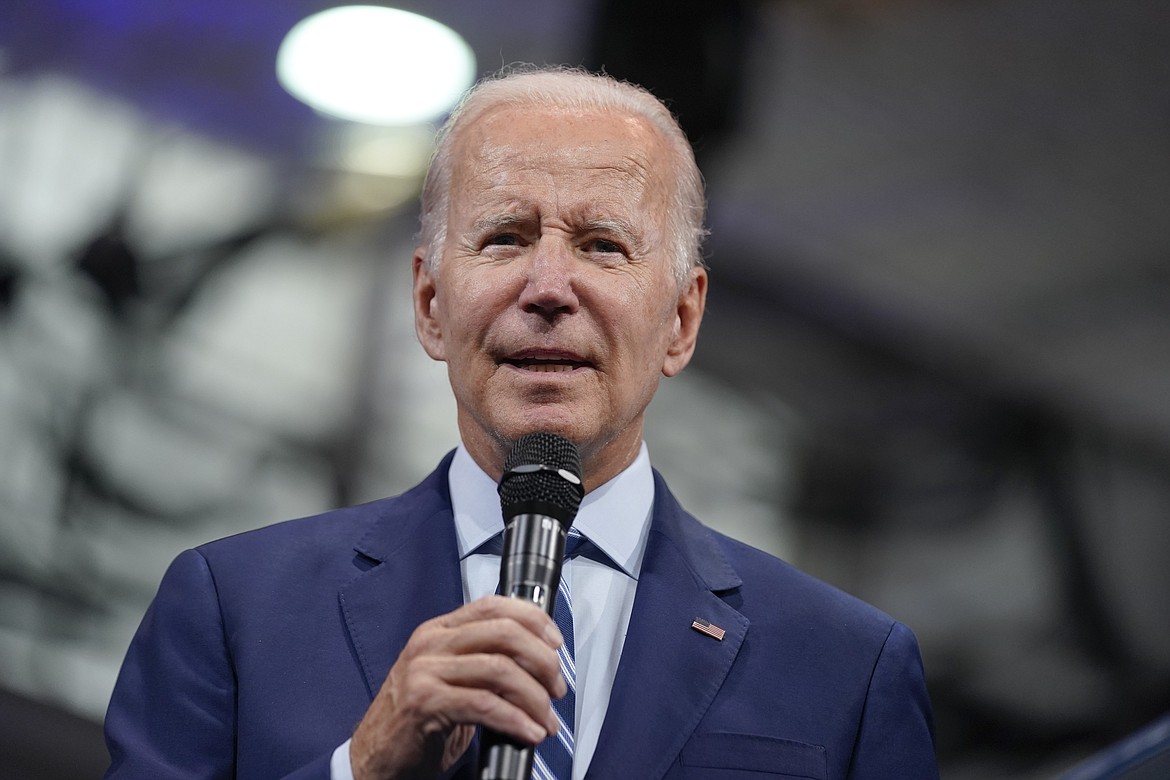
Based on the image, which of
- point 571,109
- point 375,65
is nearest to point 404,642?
point 571,109

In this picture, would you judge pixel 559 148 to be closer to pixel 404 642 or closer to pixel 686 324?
pixel 686 324

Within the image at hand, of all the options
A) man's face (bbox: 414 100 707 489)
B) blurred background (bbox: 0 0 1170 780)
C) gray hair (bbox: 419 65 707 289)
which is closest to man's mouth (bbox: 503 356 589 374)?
man's face (bbox: 414 100 707 489)

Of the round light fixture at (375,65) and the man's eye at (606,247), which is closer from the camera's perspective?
the man's eye at (606,247)

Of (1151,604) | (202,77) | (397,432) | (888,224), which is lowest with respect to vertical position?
(1151,604)

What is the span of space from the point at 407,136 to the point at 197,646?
2.48m

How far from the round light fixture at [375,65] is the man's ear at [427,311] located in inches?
74.3

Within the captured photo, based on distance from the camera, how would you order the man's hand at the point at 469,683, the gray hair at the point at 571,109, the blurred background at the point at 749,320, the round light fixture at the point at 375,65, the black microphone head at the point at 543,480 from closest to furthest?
the man's hand at the point at 469,683
the black microphone head at the point at 543,480
the gray hair at the point at 571,109
the blurred background at the point at 749,320
the round light fixture at the point at 375,65

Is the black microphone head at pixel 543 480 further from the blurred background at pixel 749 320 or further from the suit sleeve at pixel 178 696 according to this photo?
the blurred background at pixel 749 320

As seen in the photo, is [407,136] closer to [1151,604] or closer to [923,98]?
[923,98]

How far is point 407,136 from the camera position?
12.4ft

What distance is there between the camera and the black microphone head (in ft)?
4.02

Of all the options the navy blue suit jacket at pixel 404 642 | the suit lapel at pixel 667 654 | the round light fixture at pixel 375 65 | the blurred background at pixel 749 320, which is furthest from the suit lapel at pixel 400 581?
the round light fixture at pixel 375 65

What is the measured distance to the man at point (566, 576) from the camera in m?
1.54

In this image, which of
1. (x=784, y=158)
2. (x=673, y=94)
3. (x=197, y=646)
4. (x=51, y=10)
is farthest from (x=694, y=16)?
(x=197, y=646)
